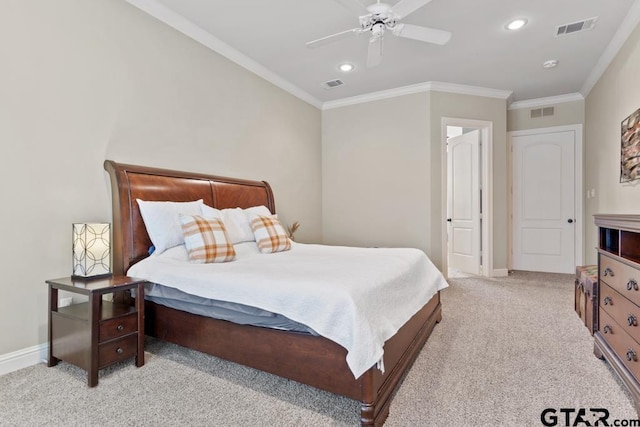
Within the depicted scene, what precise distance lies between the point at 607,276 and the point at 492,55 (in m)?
2.75

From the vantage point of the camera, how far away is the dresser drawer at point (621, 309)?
1.76m

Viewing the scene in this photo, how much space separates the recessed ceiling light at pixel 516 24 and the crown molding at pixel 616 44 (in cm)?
84

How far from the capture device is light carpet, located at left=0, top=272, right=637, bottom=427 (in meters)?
1.65

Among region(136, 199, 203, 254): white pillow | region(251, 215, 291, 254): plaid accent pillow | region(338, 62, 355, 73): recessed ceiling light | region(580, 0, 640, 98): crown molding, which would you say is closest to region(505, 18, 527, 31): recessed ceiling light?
region(580, 0, 640, 98): crown molding

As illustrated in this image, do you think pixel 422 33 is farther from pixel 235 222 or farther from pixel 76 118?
pixel 76 118

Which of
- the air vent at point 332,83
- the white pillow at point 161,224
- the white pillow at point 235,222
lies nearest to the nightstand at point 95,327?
the white pillow at point 161,224

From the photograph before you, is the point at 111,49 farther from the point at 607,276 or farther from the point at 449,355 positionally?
the point at 607,276

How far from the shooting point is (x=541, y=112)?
527 centimetres

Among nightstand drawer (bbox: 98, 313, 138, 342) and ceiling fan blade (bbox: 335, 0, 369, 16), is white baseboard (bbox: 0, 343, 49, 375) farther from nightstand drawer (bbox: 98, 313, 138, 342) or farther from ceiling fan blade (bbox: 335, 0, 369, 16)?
ceiling fan blade (bbox: 335, 0, 369, 16)

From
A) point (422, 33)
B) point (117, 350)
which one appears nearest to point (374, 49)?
point (422, 33)

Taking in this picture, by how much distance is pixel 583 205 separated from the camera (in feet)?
16.4

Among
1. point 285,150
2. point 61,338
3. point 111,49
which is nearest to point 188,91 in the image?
point 111,49

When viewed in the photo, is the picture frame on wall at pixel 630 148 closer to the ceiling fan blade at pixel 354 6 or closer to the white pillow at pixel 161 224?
the ceiling fan blade at pixel 354 6

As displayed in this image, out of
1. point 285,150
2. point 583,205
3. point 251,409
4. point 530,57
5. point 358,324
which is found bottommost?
point 251,409
